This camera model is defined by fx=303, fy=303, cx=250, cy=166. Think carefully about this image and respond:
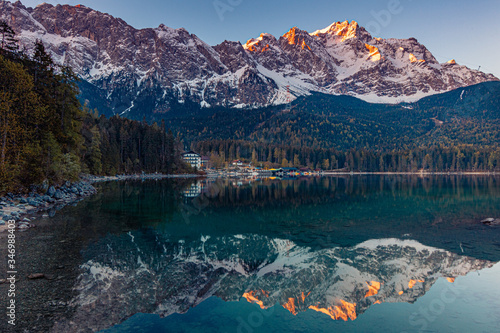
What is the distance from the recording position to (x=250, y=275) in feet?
50.5

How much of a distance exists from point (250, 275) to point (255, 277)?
12.7 inches

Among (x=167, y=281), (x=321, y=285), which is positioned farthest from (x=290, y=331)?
(x=167, y=281)

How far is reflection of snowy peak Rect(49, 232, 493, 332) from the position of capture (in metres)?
11.8

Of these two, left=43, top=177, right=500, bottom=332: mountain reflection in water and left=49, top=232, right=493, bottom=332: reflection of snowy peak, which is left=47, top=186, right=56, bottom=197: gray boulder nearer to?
left=43, top=177, right=500, bottom=332: mountain reflection in water

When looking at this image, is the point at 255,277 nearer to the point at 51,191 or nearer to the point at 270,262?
the point at 270,262

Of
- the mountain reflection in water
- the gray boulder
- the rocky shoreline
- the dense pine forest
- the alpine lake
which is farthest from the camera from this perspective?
the gray boulder

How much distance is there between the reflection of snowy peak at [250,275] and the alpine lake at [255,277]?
2.3 inches

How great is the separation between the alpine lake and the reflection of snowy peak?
0.06m

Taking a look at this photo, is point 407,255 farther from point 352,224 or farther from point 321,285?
point 352,224

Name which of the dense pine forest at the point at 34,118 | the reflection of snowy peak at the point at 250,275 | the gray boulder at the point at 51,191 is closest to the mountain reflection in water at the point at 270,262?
the reflection of snowy peak at the point at 250,275

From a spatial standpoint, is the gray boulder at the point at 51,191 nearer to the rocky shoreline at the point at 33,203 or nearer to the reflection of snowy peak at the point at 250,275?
the rocky shoreline at the point at 33,203

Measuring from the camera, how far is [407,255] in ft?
63.0

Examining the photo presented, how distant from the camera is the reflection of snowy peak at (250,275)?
11.8 metres

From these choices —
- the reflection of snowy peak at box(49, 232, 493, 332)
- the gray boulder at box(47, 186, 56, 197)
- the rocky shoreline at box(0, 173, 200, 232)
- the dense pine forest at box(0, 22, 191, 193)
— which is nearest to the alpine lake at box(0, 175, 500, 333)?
the reflection of snowy peak at box(49, 232, 493, 332)
